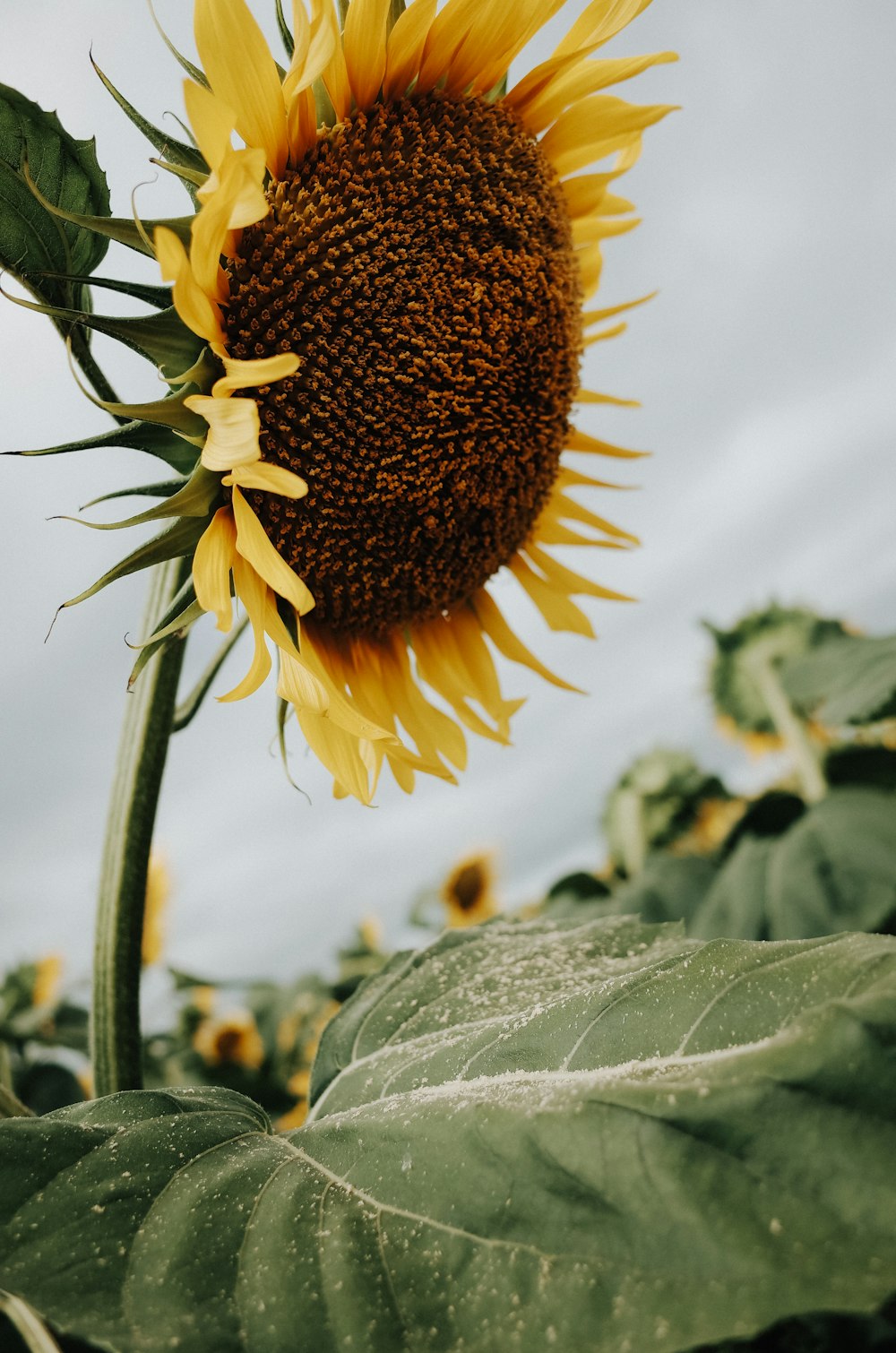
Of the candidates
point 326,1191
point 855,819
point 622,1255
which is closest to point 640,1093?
point 622,1255

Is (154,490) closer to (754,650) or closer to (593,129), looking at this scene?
(593,129)

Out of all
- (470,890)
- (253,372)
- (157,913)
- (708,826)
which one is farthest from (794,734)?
(253,372)

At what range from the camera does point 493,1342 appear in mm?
532

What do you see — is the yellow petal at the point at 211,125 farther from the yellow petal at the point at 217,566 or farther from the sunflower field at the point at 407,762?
the yellow petal at the point at 217,566

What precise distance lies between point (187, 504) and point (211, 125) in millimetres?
309

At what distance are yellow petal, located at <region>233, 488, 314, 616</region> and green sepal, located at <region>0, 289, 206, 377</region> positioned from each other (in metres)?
0.13

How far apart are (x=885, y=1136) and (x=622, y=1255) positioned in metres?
0.14

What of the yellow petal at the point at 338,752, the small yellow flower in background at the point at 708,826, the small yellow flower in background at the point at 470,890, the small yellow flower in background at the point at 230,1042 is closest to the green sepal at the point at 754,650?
the small yellow flower in background at the point at 708,826

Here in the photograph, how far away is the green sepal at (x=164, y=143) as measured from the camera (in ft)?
3.07

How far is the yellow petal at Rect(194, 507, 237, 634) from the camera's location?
918 mm

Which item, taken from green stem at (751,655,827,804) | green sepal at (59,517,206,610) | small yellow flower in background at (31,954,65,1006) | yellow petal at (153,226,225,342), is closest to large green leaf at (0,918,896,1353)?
green sepal at (59,517,206,610)

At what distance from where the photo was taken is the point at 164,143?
37.4 inches

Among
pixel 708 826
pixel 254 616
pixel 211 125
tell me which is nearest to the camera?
pixel 211 125

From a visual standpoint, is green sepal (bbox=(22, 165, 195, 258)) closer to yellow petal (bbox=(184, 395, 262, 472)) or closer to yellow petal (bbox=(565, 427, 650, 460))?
yellow petal (bbox=(184, 395, 262, 472))
